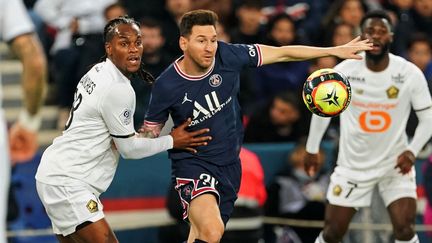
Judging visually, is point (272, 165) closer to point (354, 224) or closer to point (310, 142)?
point (354, 224)

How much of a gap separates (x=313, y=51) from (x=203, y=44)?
87cm

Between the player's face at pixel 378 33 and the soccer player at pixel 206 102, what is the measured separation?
72 cm

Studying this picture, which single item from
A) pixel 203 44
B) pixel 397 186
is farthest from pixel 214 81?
pixel 397 186

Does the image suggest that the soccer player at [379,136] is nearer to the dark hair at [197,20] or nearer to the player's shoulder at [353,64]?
the player's shoulder at [353,64]

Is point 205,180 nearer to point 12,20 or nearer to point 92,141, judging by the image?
point 92,141

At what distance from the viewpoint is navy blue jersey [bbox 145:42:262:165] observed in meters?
9.08

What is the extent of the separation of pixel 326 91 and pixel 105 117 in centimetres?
171

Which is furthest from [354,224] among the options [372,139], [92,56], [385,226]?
[92,56]

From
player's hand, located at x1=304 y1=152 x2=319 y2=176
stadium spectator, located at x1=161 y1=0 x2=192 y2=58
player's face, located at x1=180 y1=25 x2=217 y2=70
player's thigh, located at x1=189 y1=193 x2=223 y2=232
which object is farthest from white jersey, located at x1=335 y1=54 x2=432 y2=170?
stadium spectator, located at x1=161 y1=0 x2=192 y2=58

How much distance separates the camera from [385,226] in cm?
1252

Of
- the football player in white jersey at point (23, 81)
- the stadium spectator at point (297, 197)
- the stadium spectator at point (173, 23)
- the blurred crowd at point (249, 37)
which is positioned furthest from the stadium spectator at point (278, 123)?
the football player in white jersey at point (23, 81)

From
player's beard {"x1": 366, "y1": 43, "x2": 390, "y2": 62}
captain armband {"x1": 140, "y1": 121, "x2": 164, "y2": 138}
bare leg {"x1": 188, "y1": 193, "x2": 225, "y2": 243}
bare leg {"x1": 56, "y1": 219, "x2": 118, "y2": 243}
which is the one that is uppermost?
player's beard {"x1": 366, "y1": 43, "x2": 390, "y2": 62}

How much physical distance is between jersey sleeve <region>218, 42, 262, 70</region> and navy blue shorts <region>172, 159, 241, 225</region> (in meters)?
0.78

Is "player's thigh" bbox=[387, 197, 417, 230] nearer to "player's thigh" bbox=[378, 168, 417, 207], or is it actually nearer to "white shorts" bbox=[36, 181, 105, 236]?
"player's thigh" bbox=[378, 168, 417, 207]
